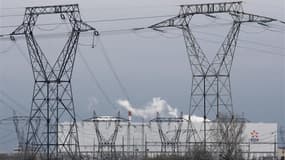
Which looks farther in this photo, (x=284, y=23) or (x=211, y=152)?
(x=211, y=152)

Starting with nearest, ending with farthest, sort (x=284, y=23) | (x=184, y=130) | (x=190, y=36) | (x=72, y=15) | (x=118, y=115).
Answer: (x=284, y=23) < (x=72, y=15) < (x=190, y=36) < (x=118, y=115) < (x=184, y=130)

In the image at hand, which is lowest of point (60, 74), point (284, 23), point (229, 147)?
point (229, 147)

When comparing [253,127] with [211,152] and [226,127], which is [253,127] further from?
[211,152]

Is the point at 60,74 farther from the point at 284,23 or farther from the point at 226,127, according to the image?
the point at 226,127

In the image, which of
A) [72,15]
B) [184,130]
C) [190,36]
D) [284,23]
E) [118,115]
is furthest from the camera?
[184,130]

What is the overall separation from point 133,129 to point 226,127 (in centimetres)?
3872

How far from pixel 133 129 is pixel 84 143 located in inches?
312

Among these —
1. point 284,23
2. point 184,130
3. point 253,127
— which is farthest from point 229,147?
point 253,127

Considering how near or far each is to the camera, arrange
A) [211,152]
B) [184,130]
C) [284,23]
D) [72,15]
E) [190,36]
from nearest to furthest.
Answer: [284,23], [72,15], [190,36], [211,152], [184,130]

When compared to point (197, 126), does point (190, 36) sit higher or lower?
higher

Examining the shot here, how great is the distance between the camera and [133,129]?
124188 mm

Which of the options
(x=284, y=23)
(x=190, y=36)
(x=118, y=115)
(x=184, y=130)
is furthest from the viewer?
(x=184, y=130)

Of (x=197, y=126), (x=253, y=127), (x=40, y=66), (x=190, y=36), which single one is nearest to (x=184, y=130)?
(x=197, y=126)

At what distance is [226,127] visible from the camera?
87.0 m
